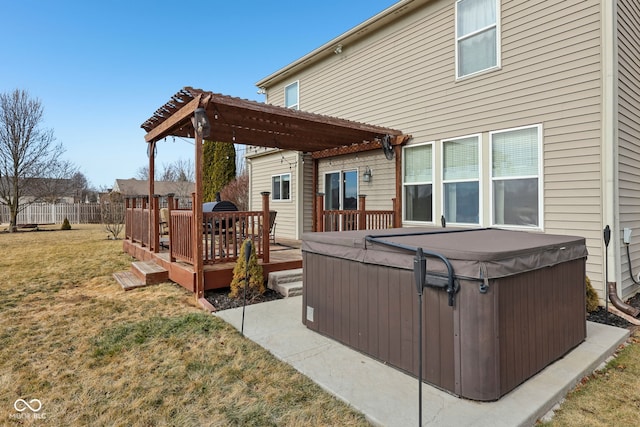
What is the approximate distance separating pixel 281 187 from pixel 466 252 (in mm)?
8722

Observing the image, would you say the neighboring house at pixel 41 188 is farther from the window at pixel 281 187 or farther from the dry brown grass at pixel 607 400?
the dry brown grass at pixel 607 400

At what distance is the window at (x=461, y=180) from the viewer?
5.87m

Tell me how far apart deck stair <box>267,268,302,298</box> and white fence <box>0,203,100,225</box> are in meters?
23.0

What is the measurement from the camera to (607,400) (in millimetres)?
2535

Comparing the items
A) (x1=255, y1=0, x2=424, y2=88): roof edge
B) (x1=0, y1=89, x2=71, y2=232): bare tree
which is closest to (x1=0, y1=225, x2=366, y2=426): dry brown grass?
(x1=255, y1=0, x2=424, y2=88): roof edge

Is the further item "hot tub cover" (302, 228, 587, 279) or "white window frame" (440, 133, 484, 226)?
"white window frame" (440, 133, 484, 226)

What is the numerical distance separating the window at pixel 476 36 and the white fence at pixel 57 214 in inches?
981

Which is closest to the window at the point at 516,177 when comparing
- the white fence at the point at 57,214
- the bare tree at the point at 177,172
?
the white fence at the point at 57,214

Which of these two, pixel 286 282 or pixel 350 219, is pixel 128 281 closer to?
pixel 286 282

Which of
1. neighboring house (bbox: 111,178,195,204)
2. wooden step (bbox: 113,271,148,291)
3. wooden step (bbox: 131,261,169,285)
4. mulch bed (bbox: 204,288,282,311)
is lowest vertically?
mulch bed (bbox: 204,288,282,311)

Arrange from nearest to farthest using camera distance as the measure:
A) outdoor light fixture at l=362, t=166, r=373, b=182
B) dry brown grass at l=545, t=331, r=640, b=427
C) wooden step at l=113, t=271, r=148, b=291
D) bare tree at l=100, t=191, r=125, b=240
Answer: dry brown grass at l=545, t=331, r=640, b=427 < wooden step at l=113, t=271, r=148, b=291 < outdoor light fixture at l=362, t=166, r=373, b=182 < bare tree at l=100, t=191, r=125, b=240

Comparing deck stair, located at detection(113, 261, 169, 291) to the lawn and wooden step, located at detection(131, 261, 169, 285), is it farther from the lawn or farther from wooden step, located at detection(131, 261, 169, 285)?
the lawn

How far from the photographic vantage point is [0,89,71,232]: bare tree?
17.2m

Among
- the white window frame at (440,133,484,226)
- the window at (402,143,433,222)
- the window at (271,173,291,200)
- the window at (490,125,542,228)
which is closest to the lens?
the window at (490,125,542,228)
